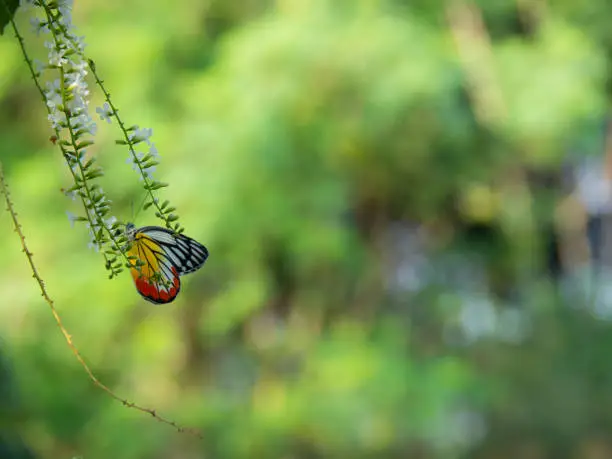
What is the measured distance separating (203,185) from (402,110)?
0.78 m

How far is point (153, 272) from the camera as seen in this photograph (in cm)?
42

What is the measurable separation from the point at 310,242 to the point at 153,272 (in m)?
2.16

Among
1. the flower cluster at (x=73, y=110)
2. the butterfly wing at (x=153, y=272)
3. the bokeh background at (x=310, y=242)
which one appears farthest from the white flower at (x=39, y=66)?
the bokeh background at (x=310, y=242)

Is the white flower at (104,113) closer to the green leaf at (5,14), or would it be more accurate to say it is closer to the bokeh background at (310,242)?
the green leaf at (5,14)

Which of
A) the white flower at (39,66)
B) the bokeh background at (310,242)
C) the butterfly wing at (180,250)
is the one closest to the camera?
the white flower at (39,66)

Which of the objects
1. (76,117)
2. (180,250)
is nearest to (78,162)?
(76,117)

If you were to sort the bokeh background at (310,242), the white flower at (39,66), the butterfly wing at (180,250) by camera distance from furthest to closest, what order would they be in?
the bokeh background at (310,242) → the butterfly wing at (180,250) → the white flower at (39,66)

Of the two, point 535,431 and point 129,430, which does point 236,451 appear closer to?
point 129,430

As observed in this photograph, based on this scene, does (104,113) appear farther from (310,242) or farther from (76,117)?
(310,242)

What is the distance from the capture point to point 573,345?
281 cm

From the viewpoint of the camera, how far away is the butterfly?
42 centimetres

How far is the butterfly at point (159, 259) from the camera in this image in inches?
16.5

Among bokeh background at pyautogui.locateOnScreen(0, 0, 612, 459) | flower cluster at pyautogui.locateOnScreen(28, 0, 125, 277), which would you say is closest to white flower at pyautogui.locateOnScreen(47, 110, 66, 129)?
flower cluster at pyautogui.locateOnScreen(28, 0, 125, 277)

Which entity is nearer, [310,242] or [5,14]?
[5,14]
